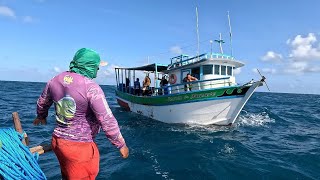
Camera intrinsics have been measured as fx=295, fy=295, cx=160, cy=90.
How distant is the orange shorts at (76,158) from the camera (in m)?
3.40

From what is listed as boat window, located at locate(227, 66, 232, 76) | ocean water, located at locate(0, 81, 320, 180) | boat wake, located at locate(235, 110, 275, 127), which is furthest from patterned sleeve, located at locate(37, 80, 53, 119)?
boat window, located at locate(227, 66, 232, 76)

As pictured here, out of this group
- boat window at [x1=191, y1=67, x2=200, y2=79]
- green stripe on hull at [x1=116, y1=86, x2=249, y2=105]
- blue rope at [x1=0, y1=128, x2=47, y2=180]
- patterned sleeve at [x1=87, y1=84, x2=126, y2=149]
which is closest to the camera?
blue rope at [x1=0, y1=128, x2=47, y2=180]

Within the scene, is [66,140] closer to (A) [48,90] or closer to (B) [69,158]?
(B) [69,158]

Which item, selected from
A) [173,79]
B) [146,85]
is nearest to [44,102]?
[173,79]

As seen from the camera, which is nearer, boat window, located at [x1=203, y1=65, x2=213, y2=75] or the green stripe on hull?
the green stripe on hull

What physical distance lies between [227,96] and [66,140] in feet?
40.3

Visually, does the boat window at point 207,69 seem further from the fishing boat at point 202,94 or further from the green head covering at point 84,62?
the green head covering at point 84,62

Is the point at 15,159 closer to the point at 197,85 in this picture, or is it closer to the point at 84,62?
the point at 84,62

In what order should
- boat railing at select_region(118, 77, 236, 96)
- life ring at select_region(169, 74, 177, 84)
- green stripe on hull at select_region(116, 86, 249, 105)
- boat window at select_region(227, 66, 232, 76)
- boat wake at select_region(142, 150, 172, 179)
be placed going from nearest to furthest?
boat wake at select_region(142, 150, 172, 179) → green stripe on hull at select_region(116, 86, 249, 105) → boat railing at select_region(118, 77, 236, 96) → boat window at select_region(227, 66, 232, 76) → life ring at select_region(169, 74, 177, 84)

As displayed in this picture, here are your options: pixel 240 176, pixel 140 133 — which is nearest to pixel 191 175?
pixel 240 176

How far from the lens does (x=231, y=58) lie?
57.4 ft

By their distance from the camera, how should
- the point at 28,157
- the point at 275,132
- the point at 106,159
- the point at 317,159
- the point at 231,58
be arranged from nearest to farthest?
1. the point at 28,157
2. the point at 106,159
3. the point at 317,159
4. the point at 275,132
5. the point at 231,58

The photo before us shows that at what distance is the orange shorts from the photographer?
3.40m

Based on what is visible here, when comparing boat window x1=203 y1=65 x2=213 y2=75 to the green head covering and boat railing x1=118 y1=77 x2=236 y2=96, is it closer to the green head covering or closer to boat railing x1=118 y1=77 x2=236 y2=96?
boat railing x1=118 y1=77 x2=236 y2=96
